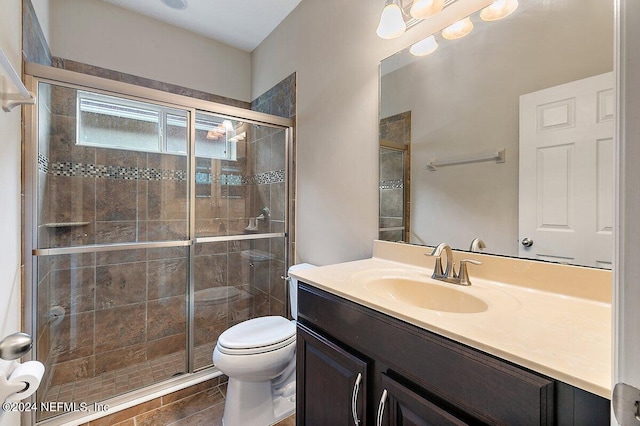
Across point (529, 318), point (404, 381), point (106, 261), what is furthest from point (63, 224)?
point (529, 318)

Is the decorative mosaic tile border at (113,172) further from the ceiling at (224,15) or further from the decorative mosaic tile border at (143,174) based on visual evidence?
the ceiling at (224,15)

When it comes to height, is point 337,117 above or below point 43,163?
above

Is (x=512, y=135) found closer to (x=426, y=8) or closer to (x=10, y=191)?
(x=426, y=8)

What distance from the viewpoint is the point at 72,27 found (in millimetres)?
1969

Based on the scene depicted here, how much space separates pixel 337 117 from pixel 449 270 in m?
1.12

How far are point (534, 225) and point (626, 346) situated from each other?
0.79m

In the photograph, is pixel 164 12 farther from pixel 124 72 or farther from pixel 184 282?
pixel 184 282

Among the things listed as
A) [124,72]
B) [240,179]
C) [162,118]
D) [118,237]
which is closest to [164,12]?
[124,72]

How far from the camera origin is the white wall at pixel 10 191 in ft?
3.57

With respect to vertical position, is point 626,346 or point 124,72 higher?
point 124,72

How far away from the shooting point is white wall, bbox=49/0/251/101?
6.45ft

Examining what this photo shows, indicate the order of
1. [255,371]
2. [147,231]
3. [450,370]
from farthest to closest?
[147,231]
[255,371]
[450,370]

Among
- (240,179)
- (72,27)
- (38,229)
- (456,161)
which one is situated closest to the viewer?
Result: (456,161)

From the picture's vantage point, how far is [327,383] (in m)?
1.00
